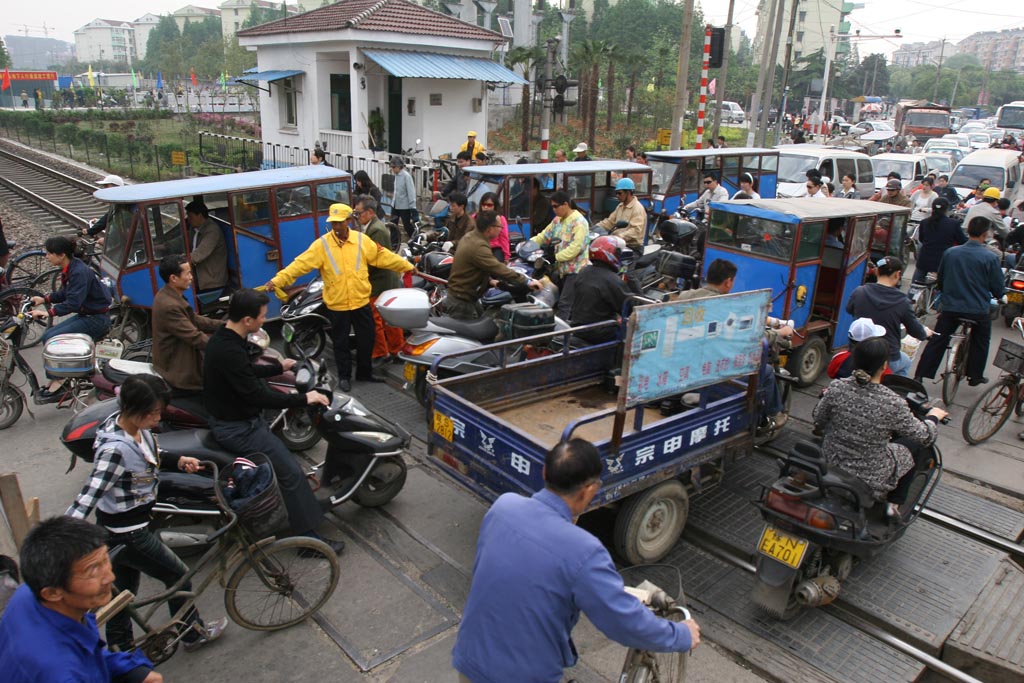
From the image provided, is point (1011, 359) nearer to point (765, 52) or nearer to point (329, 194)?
point (329, 194)

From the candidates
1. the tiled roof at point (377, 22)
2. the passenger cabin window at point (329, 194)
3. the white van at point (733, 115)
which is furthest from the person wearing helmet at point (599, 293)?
the white van at point (733, 115)

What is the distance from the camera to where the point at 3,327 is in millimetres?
7484

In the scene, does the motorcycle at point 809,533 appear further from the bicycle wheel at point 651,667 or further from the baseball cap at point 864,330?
the bicycle wheel at point 651,667

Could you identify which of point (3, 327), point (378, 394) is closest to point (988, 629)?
point (378, 394)

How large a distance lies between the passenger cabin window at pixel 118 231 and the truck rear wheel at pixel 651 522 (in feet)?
19.9

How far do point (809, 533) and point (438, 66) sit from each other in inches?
718

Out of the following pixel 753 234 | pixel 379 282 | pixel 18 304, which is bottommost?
pixel 18 304

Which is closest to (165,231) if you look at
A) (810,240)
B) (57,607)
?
(57,607)

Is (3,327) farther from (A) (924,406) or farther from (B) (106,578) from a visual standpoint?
(A) (924,406)

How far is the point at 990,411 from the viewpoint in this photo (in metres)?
6.89

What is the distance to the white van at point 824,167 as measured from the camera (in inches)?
635

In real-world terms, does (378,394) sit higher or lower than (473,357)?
lower

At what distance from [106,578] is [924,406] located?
15.3ft

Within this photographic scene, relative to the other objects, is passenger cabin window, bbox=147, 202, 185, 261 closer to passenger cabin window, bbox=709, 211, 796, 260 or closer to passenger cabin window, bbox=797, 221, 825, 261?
passenger cabin window, bbox=709, 211, 796, 260
